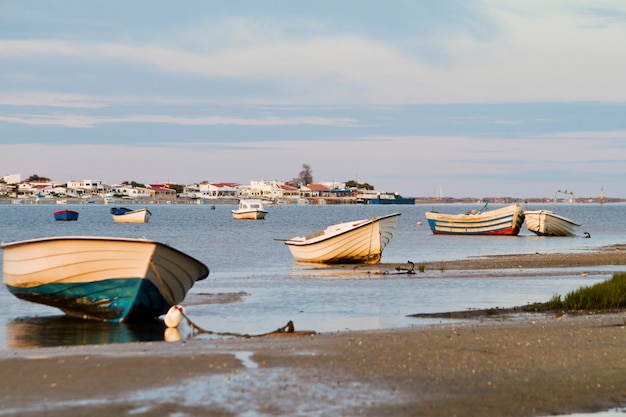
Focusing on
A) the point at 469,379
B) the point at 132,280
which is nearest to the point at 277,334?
the point at 132,280

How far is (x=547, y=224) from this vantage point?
247 ft

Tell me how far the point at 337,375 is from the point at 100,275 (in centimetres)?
963

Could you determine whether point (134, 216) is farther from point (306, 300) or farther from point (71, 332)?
point (71, 332)

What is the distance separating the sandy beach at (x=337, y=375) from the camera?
12.0m

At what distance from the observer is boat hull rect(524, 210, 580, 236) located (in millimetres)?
75250

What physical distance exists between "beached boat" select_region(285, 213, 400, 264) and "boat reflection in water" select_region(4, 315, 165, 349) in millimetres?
19171

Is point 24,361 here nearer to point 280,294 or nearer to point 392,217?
point 280,294

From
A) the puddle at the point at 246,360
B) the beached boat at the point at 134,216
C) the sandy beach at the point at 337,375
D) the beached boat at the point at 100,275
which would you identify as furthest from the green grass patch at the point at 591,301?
the beached boat at the point at 134,216

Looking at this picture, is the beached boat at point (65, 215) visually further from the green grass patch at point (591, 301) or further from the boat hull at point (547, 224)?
the green grass patch at point (591, 301)

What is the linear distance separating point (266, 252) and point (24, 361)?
42283 millimetres

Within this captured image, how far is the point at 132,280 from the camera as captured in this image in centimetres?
2172

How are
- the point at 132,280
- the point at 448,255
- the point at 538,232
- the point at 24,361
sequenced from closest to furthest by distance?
the point at 24,361, the point at 132,280, the point at 448,255, the point at 538,232

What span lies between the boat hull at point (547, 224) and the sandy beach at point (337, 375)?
57.9 metres

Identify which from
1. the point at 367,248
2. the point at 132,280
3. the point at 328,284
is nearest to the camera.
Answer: the point at 132,280
